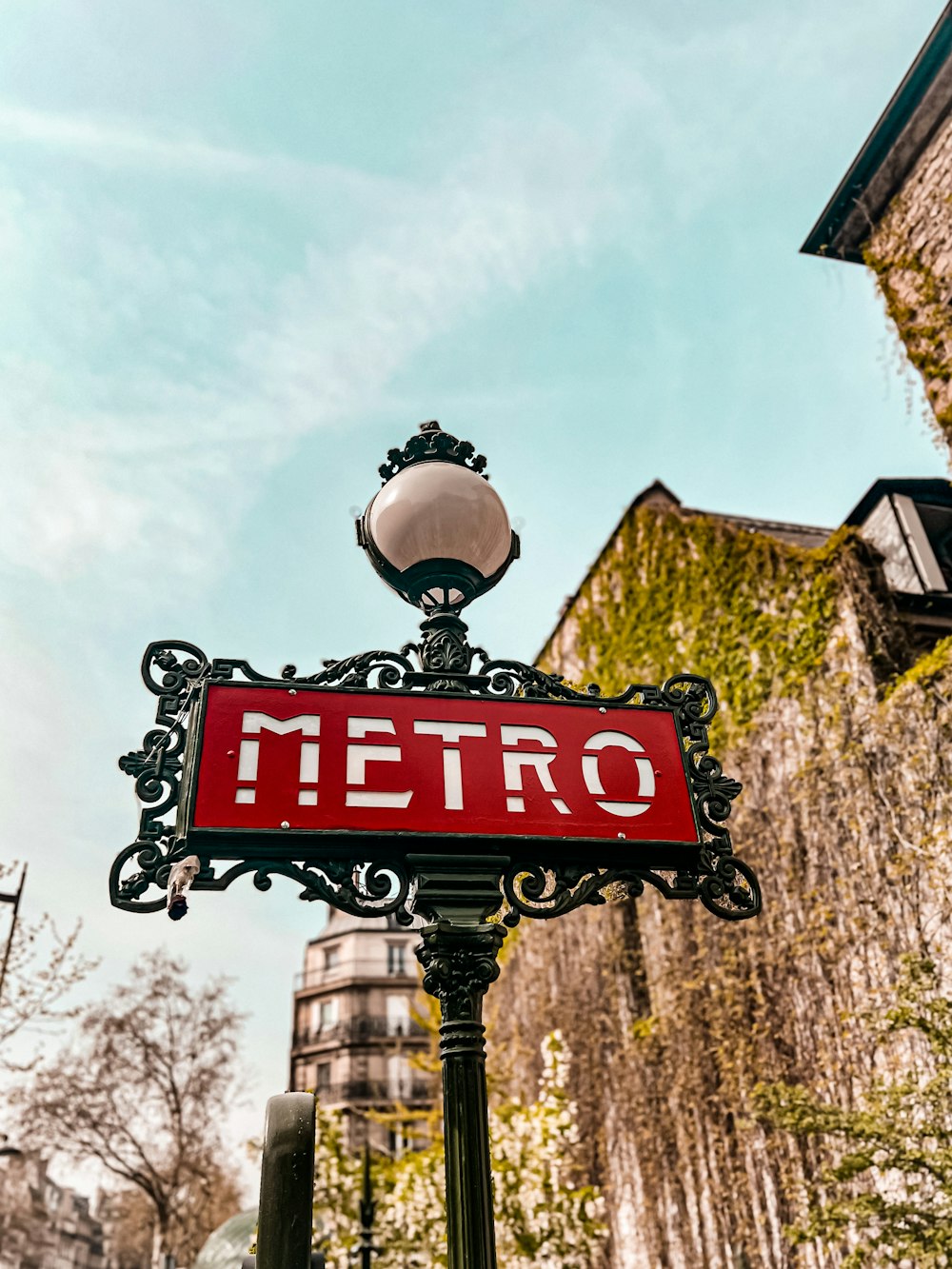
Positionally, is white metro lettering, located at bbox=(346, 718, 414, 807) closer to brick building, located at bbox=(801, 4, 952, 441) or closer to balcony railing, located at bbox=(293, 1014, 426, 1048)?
brick building, located at bbox=(801, 4, 952, 441)

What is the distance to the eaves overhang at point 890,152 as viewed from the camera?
10352 millimetres

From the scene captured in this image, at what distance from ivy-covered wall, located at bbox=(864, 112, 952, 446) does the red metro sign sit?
8.80 metres

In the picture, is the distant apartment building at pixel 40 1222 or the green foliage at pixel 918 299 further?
the distant apartment building at pixel 40 1222

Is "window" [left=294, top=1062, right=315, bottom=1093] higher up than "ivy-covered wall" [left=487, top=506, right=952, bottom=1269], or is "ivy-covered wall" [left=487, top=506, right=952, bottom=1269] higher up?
"window" [left=294, top=1062, right=315, bottom=1093]

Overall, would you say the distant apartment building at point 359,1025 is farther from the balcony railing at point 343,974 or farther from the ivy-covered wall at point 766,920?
the ivy-covered wall at point 766,920

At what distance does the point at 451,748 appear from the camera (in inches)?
108

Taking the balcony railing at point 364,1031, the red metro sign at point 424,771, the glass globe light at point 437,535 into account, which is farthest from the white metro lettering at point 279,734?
the balcony railing at point 364,1031

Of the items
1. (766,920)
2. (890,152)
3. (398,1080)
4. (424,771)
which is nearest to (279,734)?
(424,771)

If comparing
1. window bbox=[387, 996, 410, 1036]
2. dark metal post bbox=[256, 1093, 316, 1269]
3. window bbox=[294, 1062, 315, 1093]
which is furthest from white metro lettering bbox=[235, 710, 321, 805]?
window bbox=[294, 1062, 315, 1093]

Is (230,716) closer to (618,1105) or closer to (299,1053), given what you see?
(618,1105)

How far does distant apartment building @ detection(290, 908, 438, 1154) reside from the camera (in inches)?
1478

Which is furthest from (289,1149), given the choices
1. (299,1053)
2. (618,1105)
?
(299,1053)

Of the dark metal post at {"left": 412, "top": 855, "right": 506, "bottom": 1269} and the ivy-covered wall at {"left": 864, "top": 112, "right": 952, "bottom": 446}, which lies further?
the ivy-covered wall at {"left": 864, "top": 112, "right": 952, "bottom": 446}

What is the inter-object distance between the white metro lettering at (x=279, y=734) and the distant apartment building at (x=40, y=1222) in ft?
58.1
